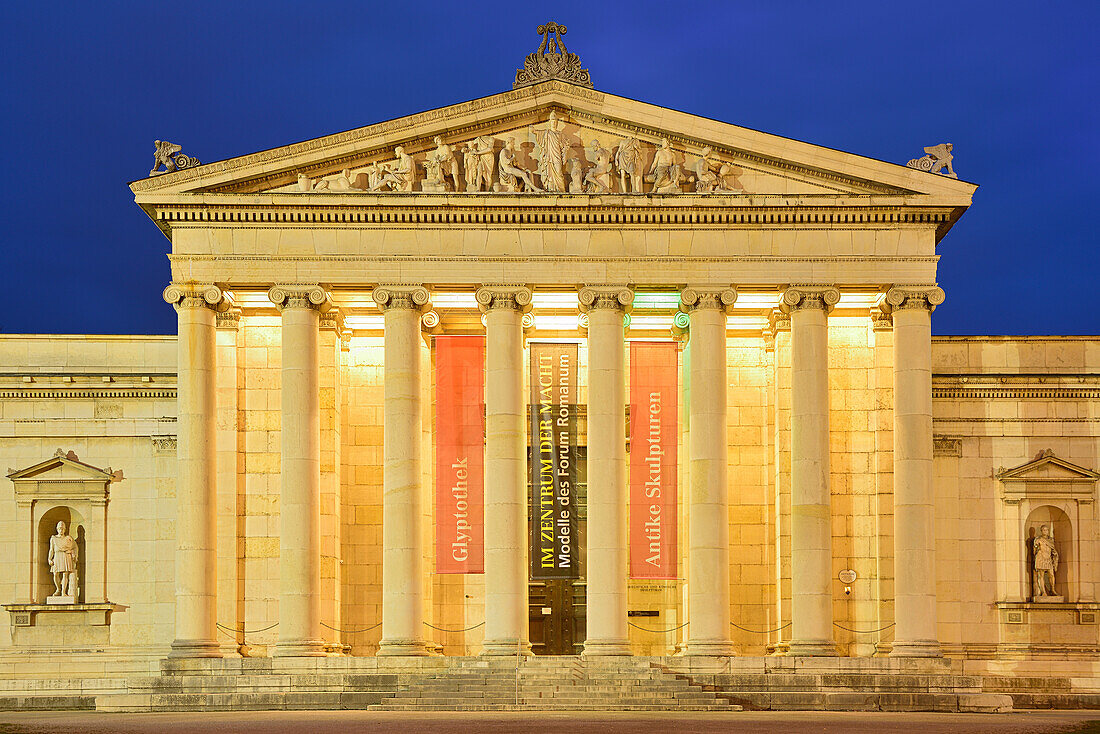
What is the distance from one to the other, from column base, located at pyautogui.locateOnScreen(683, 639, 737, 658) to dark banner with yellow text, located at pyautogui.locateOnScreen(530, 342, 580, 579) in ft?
14.2

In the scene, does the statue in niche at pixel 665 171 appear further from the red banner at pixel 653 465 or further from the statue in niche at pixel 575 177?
the red banner at pixel 653 465

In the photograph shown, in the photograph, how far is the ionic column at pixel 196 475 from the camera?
4788cm

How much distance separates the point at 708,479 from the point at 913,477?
656 centimetres

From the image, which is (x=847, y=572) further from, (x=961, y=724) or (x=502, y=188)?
(x=502, y=188)

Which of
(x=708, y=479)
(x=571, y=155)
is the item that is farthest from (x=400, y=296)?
(x=708, y=479)

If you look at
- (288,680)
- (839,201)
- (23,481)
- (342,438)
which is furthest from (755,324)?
(23,481)

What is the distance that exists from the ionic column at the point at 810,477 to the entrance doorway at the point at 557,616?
8212mm

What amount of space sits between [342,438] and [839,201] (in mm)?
18930

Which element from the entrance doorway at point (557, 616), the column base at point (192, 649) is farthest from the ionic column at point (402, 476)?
the column base at point (192, 649)

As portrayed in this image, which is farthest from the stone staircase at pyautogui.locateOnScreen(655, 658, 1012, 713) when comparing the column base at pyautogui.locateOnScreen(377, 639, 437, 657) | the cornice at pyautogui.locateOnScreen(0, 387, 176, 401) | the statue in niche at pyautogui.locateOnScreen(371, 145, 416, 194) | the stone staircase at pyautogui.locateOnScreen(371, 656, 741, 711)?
the cornice at pyautogui.locateOnScreen(0, 387, 176, 401)

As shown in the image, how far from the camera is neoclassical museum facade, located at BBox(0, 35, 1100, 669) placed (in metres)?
48.5

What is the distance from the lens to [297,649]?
4781cm

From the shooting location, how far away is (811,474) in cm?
4850

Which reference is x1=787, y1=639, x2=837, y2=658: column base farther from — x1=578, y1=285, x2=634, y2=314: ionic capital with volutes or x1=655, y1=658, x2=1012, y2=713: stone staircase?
x1=578, y1=285, x2=634, y2=314: ionic capital with volutes
